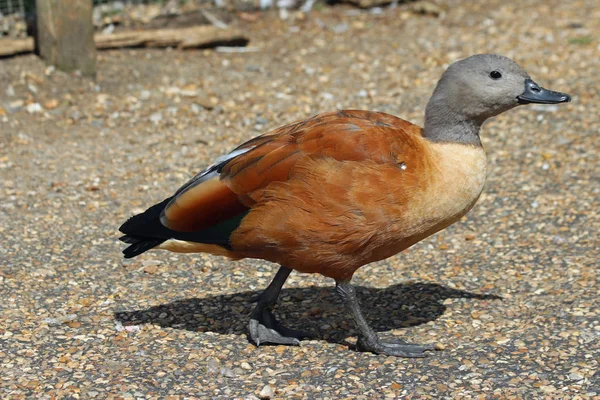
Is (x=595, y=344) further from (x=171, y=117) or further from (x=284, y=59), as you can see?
(x=284, y=59)

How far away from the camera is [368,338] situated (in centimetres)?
448

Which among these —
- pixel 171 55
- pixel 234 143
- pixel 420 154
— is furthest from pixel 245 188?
pixel 171 55

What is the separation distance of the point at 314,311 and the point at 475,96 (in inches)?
63.1

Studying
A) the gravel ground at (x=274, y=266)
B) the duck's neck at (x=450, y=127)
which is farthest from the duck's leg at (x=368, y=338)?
the duck's neck at (x=450, y=127)

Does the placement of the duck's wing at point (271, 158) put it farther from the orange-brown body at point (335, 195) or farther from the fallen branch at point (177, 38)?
the fallen branch at point (177, 38)

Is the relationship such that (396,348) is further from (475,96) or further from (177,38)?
(177,38)

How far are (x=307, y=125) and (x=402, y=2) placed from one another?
21.7 ft

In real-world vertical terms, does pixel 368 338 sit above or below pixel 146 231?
below

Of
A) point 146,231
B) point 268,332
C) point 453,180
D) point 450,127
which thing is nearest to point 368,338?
point 268,332

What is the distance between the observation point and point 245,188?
14.1 ft

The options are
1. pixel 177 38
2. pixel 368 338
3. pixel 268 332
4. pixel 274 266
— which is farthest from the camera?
pixel 177 38

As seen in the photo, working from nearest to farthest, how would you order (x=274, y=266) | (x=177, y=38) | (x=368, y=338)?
(x=368, y=338), (x=274, y=266), (x=177, y=38)

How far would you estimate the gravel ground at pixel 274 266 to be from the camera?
4297mm

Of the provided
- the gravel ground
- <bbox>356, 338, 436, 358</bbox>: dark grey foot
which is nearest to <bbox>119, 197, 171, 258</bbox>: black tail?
the gravel ground
